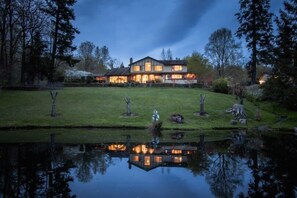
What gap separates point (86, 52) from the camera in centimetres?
10556

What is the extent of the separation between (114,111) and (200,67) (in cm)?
5195

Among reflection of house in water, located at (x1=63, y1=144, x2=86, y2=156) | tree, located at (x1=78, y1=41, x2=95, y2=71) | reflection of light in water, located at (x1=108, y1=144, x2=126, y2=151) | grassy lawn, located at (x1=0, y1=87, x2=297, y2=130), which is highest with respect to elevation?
tree, located at (x1=78, y1=41, x2=95, y2=71)

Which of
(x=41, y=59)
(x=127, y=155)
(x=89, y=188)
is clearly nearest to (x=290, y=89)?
(x=127, y=155)

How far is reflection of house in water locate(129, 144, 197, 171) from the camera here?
12.5 metres

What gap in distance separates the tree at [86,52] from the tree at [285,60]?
279 feet

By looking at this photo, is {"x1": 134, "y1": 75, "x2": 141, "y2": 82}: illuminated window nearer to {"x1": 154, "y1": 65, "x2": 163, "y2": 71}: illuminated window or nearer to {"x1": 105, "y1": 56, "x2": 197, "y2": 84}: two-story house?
{"x1": 105, "y1": 56, "x2": 197, "y2": 84}: two-story house

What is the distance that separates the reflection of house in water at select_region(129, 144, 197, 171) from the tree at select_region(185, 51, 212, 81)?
63.1 m

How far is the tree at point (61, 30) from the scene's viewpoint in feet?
148

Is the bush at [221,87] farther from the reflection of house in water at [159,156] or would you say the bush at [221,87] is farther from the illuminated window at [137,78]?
the reflection of house in water at [159,156]

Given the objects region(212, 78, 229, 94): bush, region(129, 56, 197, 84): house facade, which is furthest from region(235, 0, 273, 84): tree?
region(129, 56, 197, 84): house facade

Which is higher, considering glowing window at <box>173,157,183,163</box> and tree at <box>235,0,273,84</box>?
tree at <box>235,0,273,84</box>

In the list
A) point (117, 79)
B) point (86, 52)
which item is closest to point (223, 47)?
point (117, 79)

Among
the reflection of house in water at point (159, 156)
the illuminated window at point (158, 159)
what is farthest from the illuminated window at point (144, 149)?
the illuminated window at point (158, 159)

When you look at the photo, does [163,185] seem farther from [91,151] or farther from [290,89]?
[290,89]
